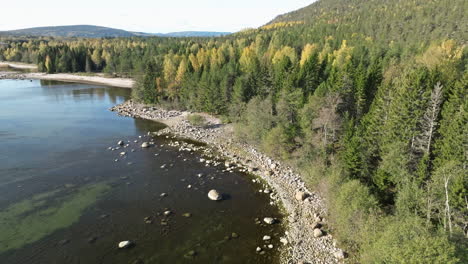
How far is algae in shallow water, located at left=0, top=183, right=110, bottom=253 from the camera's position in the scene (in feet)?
97.5

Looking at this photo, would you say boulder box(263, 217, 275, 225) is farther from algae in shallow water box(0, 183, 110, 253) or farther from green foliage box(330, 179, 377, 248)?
algae in shallow water box(0, 183, 110, 253)

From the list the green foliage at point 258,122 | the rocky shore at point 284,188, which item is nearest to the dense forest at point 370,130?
the green foliage at point 258,122

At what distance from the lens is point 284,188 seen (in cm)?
3962

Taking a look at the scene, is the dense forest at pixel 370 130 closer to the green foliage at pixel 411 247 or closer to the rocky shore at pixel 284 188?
the green foliage at pixel 411 247

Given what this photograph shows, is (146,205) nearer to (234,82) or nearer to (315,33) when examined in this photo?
(234,82)

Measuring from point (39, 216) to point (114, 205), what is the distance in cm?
815

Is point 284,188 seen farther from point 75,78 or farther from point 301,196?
point 75,78

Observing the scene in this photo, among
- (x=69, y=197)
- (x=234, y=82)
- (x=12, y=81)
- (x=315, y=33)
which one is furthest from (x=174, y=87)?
(x=12, y=81)

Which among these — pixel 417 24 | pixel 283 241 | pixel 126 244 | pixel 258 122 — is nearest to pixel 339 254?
pixel 283 241

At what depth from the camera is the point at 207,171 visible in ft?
149

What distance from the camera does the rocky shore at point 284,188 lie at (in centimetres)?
2791

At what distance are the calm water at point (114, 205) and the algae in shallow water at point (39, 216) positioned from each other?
11 centimetres

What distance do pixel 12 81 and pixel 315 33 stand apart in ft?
490

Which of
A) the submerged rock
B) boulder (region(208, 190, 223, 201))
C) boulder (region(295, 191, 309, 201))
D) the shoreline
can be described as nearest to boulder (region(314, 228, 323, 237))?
boulder (region(295, 191, 309, 201))
